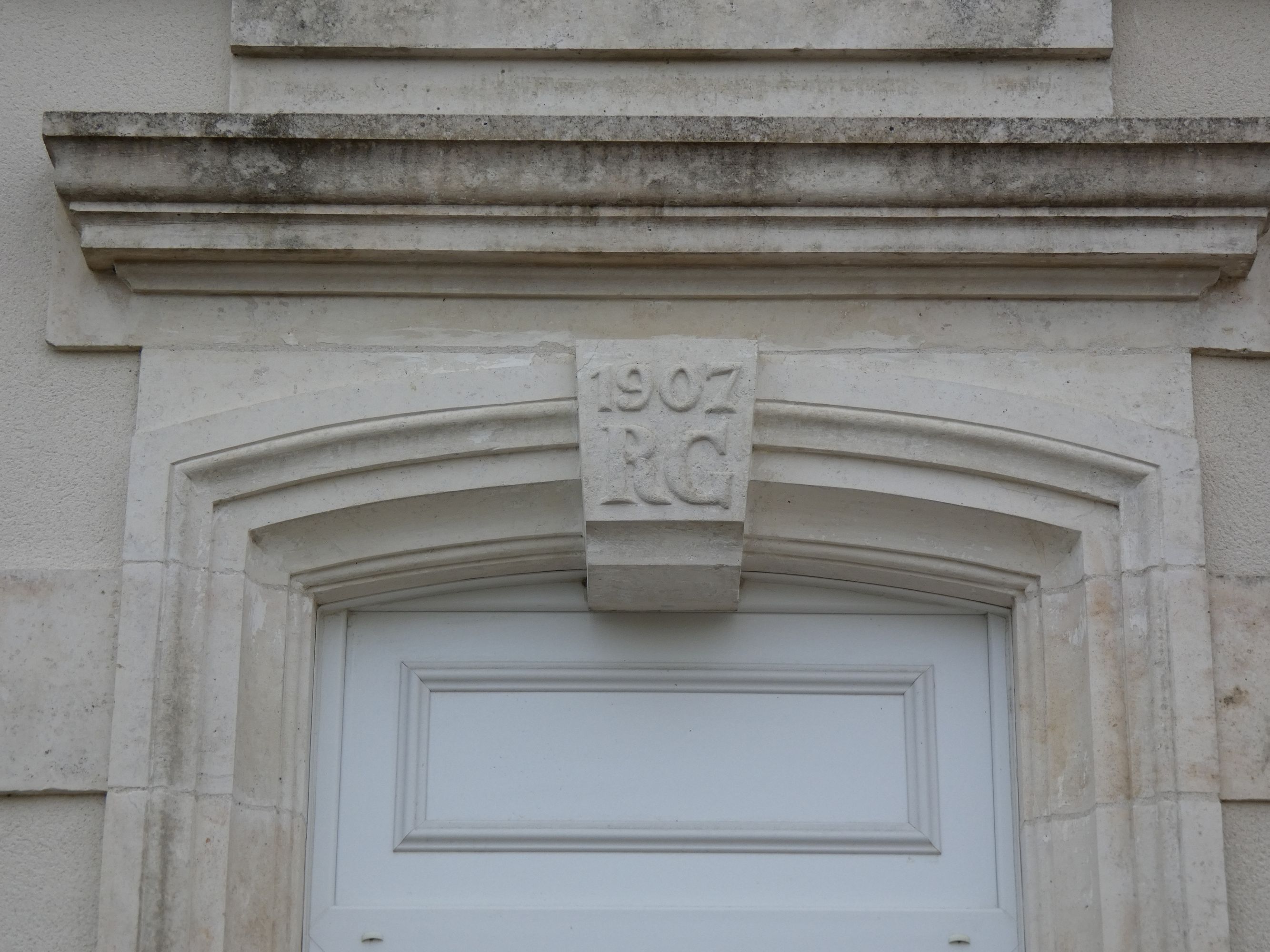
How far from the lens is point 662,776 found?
2.84 meters

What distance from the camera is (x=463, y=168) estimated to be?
2.70 meters

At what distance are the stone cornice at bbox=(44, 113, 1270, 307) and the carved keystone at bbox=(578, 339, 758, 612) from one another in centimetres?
20

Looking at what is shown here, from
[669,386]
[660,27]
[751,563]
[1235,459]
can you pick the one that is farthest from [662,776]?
[660,27]

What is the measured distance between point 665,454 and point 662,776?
62 cm

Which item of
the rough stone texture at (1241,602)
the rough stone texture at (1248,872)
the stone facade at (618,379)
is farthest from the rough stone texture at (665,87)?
the rough stone texture at (1248,872)

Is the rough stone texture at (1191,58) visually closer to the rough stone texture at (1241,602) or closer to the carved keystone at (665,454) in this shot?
the rough stone texture at (1241,602)

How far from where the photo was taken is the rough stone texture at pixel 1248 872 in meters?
2.54

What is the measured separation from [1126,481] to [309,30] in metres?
1.71

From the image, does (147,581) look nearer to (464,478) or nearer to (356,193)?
(464,478)

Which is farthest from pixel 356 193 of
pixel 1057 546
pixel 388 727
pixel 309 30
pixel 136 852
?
pixel 1057 546

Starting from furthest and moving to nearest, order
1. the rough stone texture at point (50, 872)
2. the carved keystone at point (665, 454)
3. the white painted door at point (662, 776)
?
the white painted door at point (662, 776)
the carved keystone at point (665, 454)
the rough stone texture at point (50, 872)

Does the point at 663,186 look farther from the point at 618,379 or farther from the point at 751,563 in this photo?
the point at 751,563

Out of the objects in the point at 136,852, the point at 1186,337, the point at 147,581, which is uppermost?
the point at 1186,337

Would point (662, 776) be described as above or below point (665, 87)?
below
